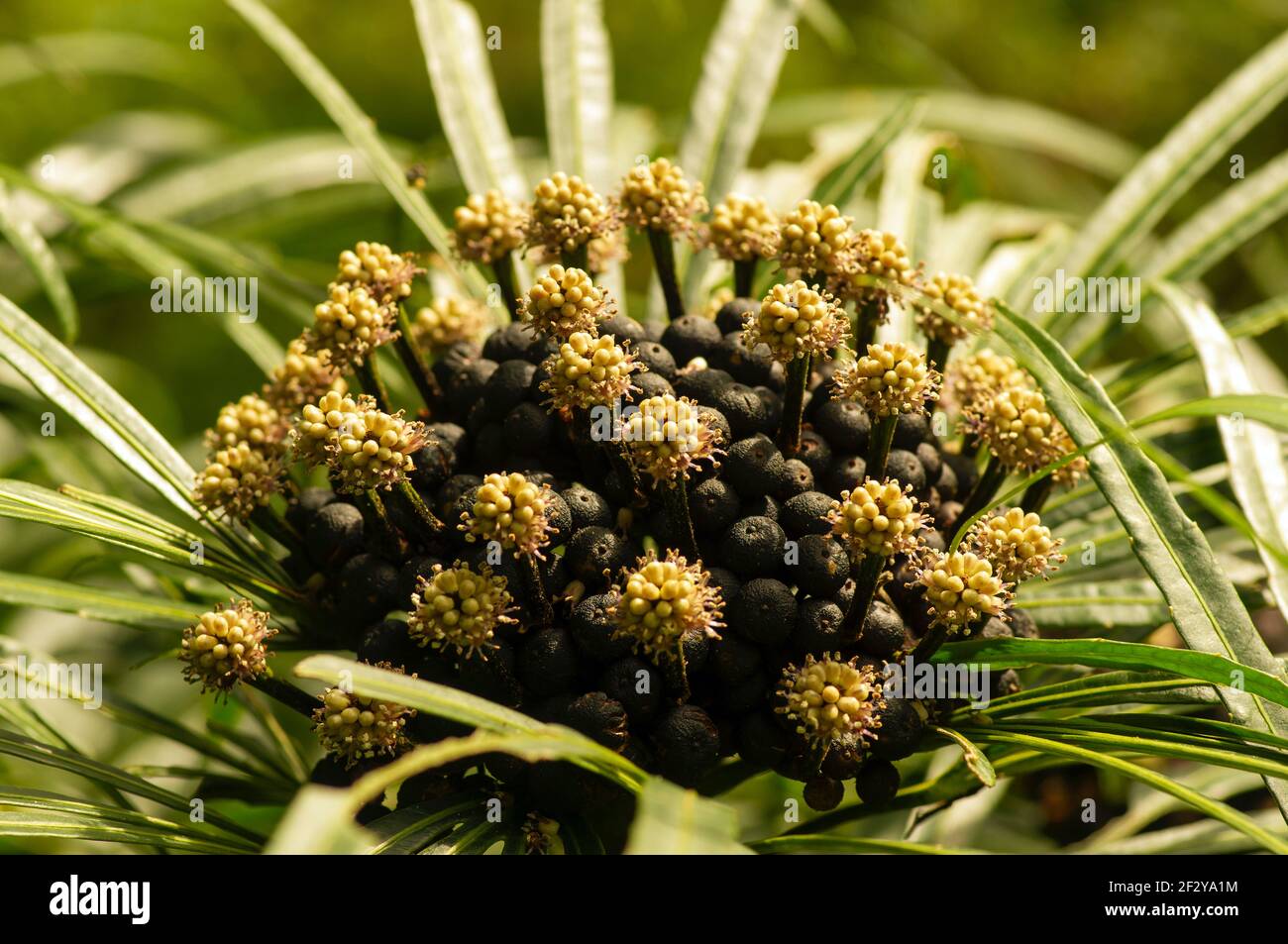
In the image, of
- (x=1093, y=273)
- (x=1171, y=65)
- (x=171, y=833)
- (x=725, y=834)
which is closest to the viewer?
(x=725, y=834)

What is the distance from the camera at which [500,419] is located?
1.16 m

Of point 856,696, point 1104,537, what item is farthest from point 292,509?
point 1104,537

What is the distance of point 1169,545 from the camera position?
1058 millimetres

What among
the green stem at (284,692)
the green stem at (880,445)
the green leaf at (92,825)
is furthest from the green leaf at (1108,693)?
the green leaf at (92,825)

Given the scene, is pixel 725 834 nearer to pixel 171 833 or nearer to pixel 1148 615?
pixel 171 833

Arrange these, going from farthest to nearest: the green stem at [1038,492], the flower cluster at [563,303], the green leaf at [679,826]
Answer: the green stem at [1038,492]
the flower cluster at [563,303]
the green leaf at [679,826]

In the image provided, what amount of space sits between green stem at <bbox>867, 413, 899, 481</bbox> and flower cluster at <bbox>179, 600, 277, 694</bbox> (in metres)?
0.62

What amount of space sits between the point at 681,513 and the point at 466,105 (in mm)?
869

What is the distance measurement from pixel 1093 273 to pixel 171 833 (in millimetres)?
1405

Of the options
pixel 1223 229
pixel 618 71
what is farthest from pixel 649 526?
pixel 618 71

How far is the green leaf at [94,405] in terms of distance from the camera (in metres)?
1.22

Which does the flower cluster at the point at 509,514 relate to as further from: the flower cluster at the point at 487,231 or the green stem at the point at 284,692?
the flower cluster at the point at 487,231

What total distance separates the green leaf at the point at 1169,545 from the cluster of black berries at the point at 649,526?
0.08 m

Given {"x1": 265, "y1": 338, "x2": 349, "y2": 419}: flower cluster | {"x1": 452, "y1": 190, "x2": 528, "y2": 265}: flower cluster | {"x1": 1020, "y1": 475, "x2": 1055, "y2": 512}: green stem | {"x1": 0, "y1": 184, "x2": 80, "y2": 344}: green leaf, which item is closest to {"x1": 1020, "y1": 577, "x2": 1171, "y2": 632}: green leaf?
{"x1": 1020, "y1": 475, "x2": 1055, "y2": 512}: green stem
